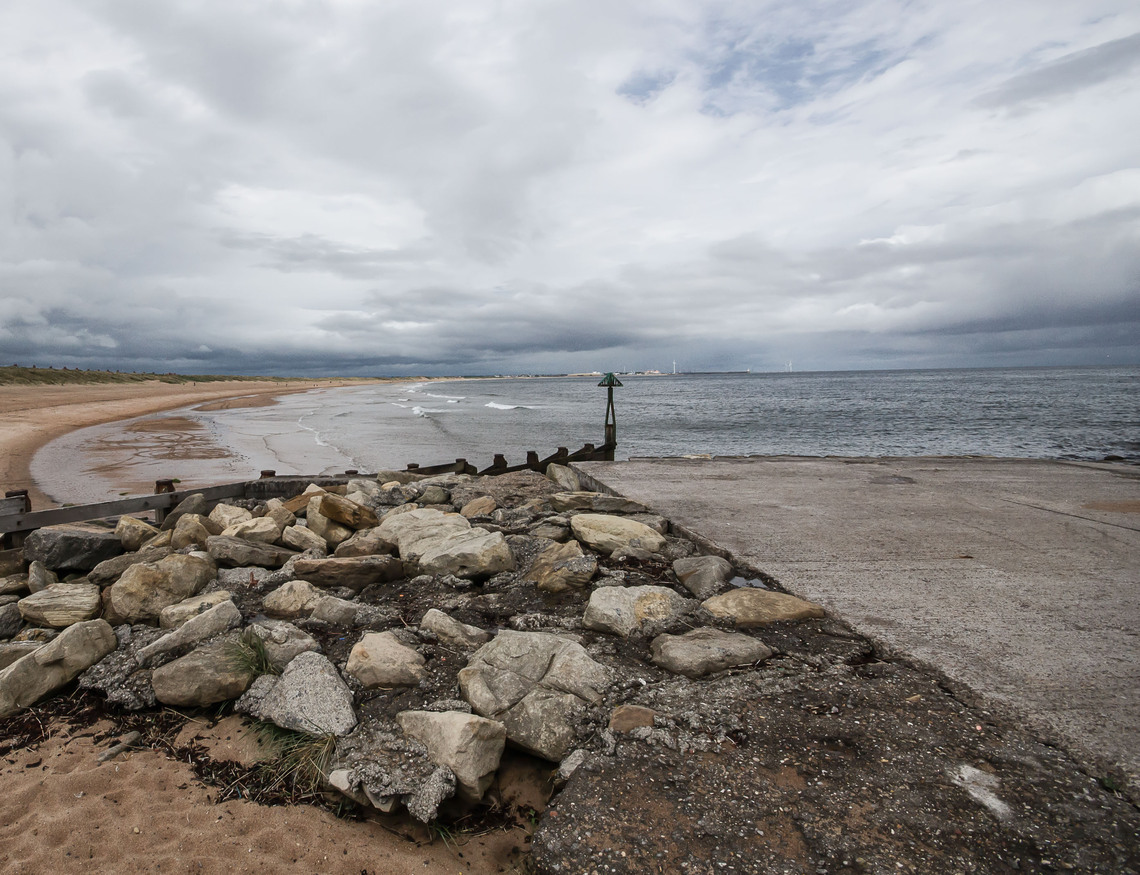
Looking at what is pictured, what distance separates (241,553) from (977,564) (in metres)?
5.87

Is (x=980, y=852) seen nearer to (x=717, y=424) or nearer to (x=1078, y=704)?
(x=1078, y=704)

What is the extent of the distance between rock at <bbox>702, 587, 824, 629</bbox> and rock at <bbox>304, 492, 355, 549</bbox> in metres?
3.90

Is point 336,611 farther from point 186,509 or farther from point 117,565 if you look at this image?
point 186,509

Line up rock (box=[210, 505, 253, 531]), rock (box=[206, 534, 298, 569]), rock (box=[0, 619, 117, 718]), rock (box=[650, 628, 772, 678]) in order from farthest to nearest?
rock (box=[210, 505, 253, 531]) → rock (box=[206, 534, 298, 569]) → rock (box=[0, 619, 117, 718]) → rock (box=[650, 628, 772, 678])

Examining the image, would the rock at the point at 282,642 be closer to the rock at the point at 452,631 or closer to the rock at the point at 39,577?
the rock at the point at 452,631

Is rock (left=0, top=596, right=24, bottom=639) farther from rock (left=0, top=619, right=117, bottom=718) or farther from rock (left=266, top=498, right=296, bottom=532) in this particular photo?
rock (left=266, top=498, right=296, bottom=532)

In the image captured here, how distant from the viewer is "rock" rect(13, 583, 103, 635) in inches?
175

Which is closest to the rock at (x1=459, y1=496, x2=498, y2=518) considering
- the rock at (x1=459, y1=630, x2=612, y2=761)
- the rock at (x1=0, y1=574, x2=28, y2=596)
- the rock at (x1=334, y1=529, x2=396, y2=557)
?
the rock at (x1=334, y1=529, x2=396, y2=557)

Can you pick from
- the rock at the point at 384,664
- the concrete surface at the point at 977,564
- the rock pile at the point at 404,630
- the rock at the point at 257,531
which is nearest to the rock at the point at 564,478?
the concrete surface at the point at 977,564

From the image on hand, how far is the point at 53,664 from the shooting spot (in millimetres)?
3672

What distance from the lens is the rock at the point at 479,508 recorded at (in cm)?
687

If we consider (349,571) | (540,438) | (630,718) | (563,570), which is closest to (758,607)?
(630,718)

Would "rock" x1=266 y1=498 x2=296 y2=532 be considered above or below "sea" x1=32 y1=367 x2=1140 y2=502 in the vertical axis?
above

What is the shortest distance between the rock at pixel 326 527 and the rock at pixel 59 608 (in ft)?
6.36
